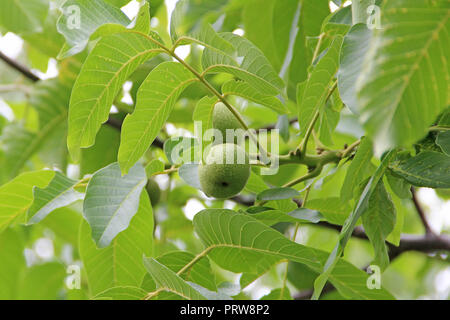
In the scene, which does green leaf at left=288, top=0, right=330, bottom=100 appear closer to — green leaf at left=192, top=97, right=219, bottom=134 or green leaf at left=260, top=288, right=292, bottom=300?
green leaf at left=192, top=97, right=219, bottom=134

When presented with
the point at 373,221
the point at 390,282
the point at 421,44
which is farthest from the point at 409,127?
the point at 390,282

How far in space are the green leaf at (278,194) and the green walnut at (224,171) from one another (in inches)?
2.2

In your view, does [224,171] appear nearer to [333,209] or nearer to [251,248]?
[251,248]

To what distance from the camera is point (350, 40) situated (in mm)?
829

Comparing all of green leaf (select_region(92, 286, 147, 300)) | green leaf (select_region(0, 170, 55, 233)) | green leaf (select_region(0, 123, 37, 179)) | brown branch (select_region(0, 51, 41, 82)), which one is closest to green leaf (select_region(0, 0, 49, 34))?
brown branch (select_region(0, 51, 41, 82))

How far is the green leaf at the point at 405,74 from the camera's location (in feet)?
1.89

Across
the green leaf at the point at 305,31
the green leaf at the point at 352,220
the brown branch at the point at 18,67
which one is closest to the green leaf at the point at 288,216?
the green leaf at the point at 352,220

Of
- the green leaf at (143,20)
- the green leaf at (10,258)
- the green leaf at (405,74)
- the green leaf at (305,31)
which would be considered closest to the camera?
A: the green leaf at (405,74)

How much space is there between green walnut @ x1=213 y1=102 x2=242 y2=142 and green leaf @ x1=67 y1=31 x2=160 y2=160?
29cm

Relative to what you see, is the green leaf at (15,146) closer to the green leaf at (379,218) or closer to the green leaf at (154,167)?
the green leaf at (154,167)
